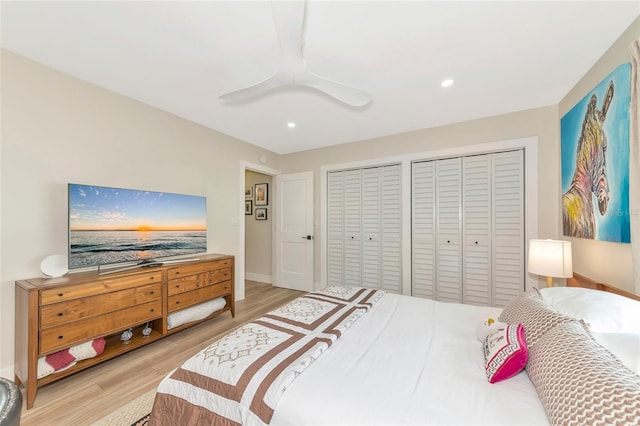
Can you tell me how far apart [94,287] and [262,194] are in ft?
10.5

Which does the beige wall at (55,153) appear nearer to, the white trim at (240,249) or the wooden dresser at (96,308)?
the wooden dresser at (96,308)

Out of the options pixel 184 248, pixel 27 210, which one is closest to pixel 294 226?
pixel 184 248

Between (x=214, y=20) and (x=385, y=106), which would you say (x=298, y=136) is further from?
(x=214, y=20)

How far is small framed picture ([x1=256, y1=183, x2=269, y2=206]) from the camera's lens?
4.88 metres

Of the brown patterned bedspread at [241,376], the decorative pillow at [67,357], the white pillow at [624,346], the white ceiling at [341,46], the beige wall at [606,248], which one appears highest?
the white ceiling at [341,46]

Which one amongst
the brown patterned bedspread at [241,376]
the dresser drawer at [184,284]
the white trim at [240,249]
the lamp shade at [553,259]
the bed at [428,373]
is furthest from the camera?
the white trim at [240,249]

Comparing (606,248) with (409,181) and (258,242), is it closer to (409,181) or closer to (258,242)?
(409,181)

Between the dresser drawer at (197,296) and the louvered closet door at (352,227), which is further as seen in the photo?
the louvered closet door at (352,227)

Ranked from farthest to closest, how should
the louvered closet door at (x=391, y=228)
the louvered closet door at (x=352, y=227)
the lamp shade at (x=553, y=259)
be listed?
the louvered closet door at (x=352, y=227) < the louvered closet door at (x=391, y=228) < the lamp shade at (x=553, y=259)

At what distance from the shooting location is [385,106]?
2.73 meters

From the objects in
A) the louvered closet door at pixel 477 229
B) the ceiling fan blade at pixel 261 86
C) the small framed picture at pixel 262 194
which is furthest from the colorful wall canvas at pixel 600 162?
the small framed picture at pixel 262 194

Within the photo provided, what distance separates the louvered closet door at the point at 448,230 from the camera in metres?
3.21

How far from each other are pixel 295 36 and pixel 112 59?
164 cm

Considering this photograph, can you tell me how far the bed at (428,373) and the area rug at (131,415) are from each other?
0.57 meters
